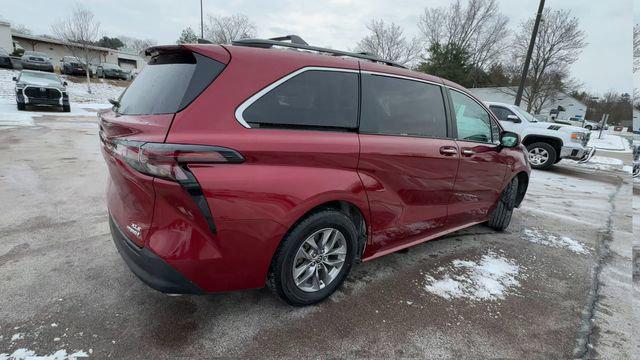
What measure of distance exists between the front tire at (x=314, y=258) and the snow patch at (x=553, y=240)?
117 inches

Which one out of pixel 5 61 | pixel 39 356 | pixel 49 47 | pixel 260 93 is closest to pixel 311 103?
pixel 260 93

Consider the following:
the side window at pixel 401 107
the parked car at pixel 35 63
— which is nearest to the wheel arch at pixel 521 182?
the side window at pixel 401 107

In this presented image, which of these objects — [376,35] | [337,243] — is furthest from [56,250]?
[376,35]

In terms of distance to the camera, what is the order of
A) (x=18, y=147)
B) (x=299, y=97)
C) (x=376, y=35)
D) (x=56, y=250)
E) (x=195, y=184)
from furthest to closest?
(x=376, y=35) < (x=18, y=147) < (x=56, y=250) < (x=299, y=97) < (x=195, y=184)

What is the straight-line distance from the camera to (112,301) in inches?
100

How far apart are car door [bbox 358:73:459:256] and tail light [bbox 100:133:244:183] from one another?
1.00m

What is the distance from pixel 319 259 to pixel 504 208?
2.96 m

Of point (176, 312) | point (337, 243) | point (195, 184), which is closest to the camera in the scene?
point (195, 184)

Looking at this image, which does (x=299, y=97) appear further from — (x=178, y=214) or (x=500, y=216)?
(x=500, y=216)

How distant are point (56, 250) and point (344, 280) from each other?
2.58 m

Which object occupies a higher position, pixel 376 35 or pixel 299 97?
pixel 376 35

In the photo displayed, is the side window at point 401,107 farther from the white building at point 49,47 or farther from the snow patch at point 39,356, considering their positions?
the white building at point 49,47

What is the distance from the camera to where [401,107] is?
292cm

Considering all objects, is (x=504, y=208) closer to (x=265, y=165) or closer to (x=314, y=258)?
(x=314, y=258)
